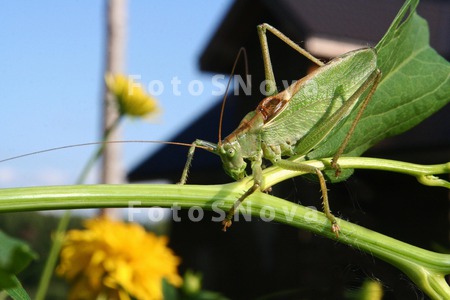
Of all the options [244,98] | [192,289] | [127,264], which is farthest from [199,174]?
[192,289]

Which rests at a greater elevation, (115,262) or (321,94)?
(115,262)

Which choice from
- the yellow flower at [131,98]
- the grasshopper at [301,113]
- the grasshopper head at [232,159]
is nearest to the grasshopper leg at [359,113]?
the grasshopper at [301,113]

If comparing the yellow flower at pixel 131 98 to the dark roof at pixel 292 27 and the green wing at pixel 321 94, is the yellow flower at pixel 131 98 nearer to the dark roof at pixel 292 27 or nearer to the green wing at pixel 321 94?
the dark roof at pixel 292 27

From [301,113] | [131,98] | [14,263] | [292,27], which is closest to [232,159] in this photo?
[301,113]

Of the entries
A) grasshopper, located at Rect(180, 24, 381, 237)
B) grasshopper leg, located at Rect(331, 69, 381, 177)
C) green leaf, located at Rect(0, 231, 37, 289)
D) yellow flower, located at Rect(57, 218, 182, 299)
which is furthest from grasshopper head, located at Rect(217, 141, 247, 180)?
yellow flower, located at Rect(57, 218, 182, 299)

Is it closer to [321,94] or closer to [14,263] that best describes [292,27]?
[321,94]

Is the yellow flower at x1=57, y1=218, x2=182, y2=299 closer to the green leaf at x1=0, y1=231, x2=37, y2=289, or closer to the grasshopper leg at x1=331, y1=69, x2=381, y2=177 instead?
the grasshopper leg at x1=331, y1=69, x2=381, y2=177

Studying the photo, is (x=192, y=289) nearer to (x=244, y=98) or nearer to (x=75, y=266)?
(x=75, y=266)
